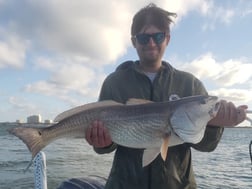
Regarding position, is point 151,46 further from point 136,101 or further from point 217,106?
point 217,106

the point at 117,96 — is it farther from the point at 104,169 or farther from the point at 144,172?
the point at 104,169

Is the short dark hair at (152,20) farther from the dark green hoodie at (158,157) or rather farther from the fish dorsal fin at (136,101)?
the fish dorsal fin at (136,101)

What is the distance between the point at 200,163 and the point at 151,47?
63.3 feet

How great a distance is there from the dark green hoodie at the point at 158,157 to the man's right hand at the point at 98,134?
216mm

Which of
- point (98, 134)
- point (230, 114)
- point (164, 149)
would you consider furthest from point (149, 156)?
point (230, 114)

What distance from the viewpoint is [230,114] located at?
12.0 ft

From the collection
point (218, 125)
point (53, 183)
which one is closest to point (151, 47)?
point (218, 125)

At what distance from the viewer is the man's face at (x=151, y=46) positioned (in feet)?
13.7

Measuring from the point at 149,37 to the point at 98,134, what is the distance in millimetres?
1332

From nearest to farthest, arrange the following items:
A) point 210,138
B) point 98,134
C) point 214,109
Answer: point 214,109 → point 98,134 → point 210,138

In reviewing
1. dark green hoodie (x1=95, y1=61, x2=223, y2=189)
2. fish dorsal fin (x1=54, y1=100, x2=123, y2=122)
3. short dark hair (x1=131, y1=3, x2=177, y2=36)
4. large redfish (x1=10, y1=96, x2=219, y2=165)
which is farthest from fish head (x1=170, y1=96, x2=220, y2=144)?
short dark hair (x1=131, y1=3, x2=177, y2=36)

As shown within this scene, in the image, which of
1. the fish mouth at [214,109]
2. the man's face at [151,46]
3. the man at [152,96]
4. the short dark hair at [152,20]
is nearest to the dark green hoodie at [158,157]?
the man at [152,96]

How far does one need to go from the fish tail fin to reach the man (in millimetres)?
559

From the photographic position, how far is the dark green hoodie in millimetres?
3814
